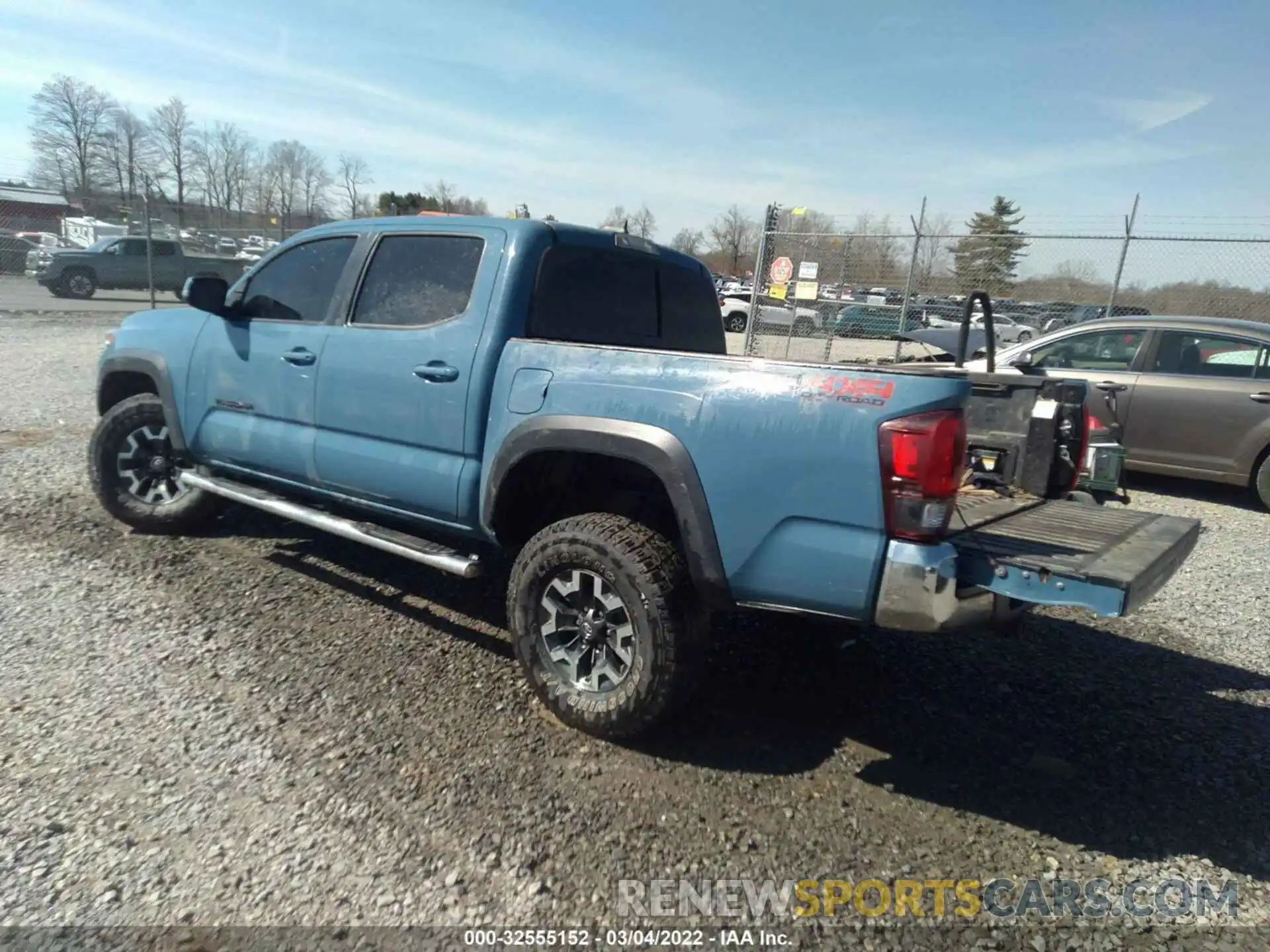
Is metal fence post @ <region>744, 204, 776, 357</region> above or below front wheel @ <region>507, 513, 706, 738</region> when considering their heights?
above

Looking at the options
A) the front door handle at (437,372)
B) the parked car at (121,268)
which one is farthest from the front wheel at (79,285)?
the front door handle at (437,372)

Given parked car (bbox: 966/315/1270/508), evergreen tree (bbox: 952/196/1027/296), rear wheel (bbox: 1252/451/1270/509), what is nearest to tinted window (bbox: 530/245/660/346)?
parked car (bbox: 966/315/1270/508)

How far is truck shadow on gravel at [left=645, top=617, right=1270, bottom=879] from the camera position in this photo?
2877 millimetres

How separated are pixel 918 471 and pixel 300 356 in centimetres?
312

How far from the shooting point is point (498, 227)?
3.70 meters

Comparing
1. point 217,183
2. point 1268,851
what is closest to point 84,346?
point 1268,851

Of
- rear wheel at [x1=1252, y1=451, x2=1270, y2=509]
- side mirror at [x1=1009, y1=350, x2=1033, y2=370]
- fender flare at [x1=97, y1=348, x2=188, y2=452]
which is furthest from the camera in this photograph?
side mirror at [x1=1009, y1=350, x2=1033, y2=370]

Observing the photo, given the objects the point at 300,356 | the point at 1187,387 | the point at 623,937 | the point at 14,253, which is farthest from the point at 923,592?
the point at 14,253

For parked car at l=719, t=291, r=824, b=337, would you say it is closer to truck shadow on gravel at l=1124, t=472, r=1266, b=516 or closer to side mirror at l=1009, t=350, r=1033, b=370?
side mirror at l=1009, t=350, r=1033, b=370

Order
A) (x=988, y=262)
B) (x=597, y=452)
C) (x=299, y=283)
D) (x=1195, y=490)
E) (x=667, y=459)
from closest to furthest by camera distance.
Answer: (x=667, y=459) < (x=597, y=452) < (x=299, y=283) < (x=1195, y=490) < (x=988, y=262)

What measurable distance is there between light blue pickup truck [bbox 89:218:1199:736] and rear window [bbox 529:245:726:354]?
0.05ft

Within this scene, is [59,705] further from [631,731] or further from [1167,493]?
[1167,493]

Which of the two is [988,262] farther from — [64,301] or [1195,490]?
[64,301]

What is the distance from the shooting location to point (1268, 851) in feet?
8.93
